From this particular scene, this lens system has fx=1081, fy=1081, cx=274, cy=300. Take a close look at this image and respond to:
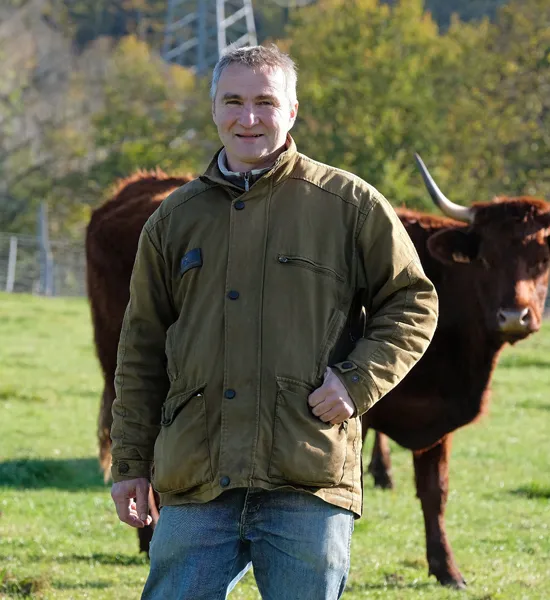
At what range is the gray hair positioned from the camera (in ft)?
→ 10.2

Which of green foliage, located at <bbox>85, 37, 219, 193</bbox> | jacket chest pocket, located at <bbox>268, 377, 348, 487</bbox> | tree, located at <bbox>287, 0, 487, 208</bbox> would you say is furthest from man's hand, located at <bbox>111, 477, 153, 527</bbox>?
green foliage, located at <bbox>85, 37, 219, 193</bbox>

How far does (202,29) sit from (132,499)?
5870 cm

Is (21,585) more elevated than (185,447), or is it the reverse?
(185,447)

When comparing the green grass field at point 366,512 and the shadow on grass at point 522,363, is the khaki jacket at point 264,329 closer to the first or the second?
the green grass field at point 366,512

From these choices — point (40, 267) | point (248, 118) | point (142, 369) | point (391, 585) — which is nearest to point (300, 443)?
point (142, 369)

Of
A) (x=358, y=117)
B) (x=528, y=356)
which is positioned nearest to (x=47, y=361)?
(x=528, y=356)

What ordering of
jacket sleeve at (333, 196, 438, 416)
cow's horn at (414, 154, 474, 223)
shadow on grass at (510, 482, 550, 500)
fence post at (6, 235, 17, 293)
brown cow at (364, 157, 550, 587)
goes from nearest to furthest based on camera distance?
jacket sleeve at (333, 196, 438, 416) → brown cow at (364, 157, 550, 587) → cow's horn at (414, 154, 474, 223) → shadow on grass at (510, 482, 550, 500) → fence post at (6, 235, 17, 293)

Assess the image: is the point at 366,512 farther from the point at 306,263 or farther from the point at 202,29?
the point at 202,29

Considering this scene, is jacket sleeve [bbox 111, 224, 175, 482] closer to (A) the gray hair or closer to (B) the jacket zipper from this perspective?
(B) the jacket zipper

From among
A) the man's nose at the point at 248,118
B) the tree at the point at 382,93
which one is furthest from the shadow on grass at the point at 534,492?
the tree at the point at 382,93

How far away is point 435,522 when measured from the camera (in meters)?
6.30

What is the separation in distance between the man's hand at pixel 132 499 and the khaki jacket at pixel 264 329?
0.09ft

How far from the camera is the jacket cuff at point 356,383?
2.96 m

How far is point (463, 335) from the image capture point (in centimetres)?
661
